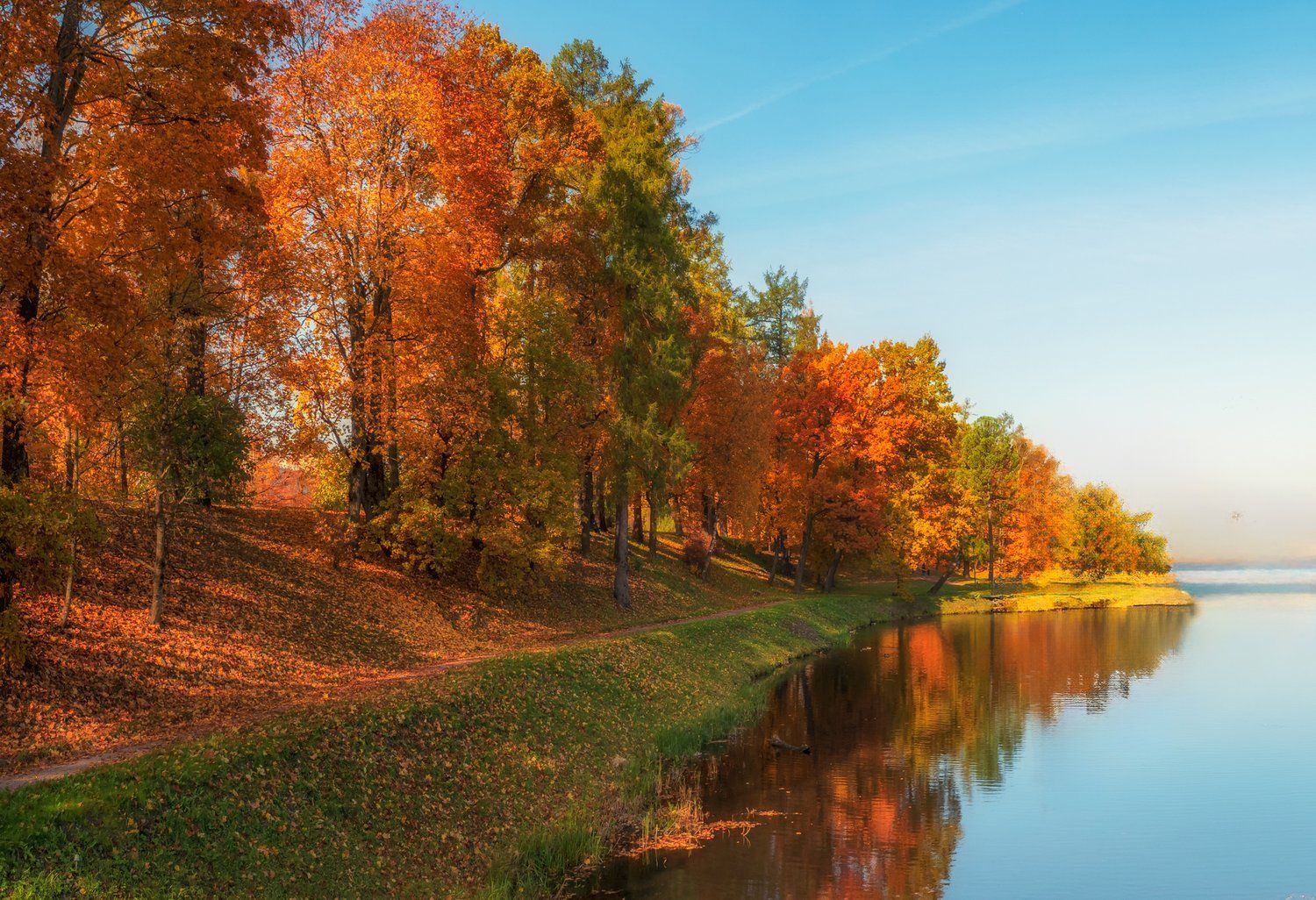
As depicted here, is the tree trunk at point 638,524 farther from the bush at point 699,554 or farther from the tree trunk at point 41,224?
the tree trunk at point 41,224

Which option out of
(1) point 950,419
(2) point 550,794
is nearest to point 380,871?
(2) point 550,794

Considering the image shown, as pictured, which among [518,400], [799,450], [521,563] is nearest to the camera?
[521,563]

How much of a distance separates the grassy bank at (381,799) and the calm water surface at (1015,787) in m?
1.85

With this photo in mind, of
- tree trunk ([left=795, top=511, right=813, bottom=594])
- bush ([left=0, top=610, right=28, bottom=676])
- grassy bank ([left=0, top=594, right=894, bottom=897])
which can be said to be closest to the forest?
bush ([left=0, top=610, right=28, bottom=676])

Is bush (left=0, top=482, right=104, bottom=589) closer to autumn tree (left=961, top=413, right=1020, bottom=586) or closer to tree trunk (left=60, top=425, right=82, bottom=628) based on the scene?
tree trunk (left=60, top=425, right=82, bottom=628)

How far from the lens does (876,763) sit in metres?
21.0

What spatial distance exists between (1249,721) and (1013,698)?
6.68 m

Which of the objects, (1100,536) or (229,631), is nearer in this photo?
(229,631)

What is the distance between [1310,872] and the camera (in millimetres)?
14359

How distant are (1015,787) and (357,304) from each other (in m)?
23.0

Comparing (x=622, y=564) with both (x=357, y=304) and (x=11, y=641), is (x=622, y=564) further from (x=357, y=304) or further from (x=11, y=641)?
(x=11, y=641)

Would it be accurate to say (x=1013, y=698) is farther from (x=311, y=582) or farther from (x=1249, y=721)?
(x=311, y=582)

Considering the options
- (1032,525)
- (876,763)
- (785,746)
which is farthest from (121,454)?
(1032,525)

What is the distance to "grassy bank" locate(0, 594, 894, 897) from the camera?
976 centimetres
